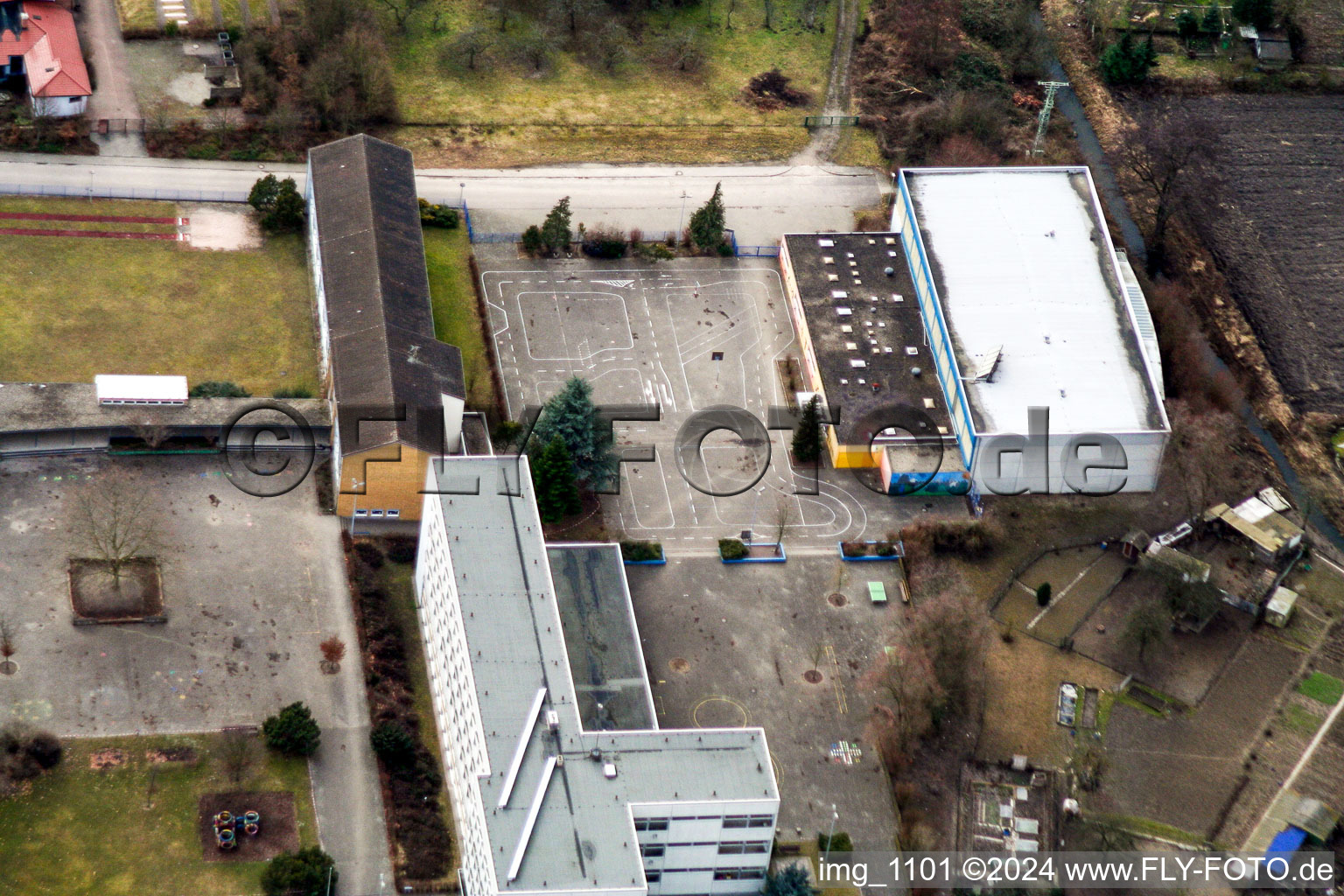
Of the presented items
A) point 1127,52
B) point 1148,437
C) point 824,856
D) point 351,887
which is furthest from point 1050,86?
point 351,887

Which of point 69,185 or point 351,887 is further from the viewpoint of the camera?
point 69,185

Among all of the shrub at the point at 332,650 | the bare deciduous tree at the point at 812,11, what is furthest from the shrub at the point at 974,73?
the shrub at the point at 332,650

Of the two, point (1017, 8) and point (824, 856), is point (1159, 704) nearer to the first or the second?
point (824, 856)

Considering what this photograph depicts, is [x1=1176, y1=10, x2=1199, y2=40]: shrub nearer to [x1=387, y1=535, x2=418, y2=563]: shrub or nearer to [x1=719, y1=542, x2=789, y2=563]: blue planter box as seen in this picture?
[x1=719, y1=542, x2=789, y2=563]: blue planter box

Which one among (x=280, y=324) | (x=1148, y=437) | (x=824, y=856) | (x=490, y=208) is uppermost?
(x=490, y=208)

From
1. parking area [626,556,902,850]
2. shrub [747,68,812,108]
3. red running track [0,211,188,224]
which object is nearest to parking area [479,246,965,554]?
parking area [626,556,902,850]

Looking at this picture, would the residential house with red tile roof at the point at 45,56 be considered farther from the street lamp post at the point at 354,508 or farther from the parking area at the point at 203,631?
the street lamp post at the point at 354,508
